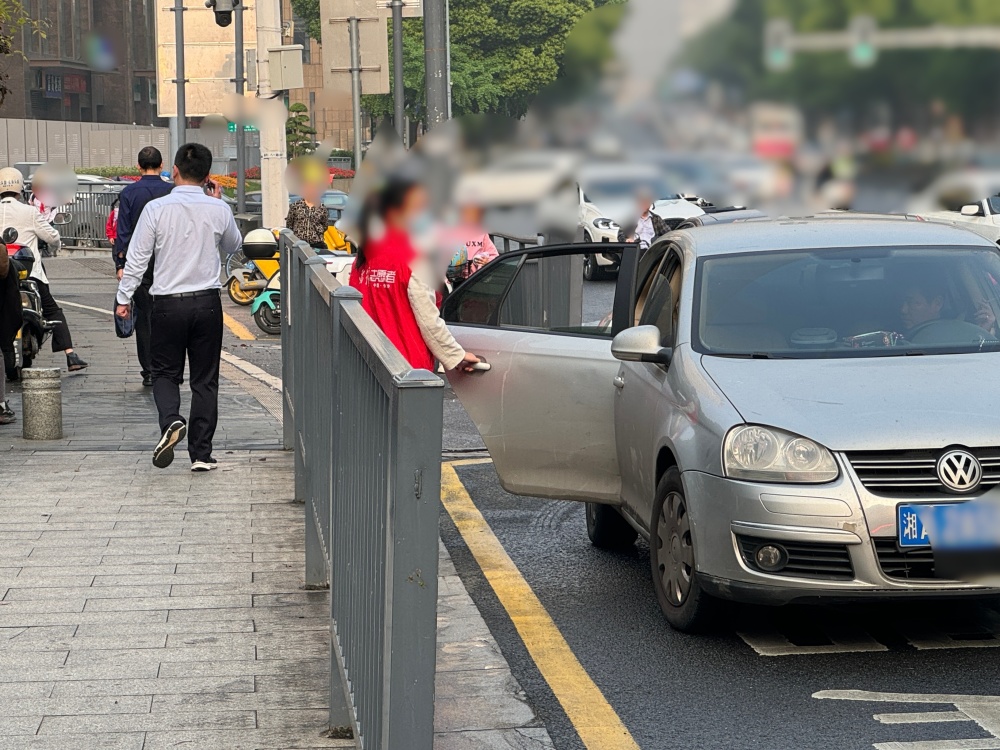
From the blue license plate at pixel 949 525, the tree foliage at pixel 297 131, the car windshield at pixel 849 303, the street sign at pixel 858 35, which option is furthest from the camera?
the street sign at pixel 858 35

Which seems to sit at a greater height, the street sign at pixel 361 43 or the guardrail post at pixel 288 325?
the street sign at pixel 361 43

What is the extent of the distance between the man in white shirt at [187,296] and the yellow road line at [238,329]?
8.32 m

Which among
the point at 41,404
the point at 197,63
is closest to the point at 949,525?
the point at 41,404

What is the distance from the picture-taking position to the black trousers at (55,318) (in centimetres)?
1359

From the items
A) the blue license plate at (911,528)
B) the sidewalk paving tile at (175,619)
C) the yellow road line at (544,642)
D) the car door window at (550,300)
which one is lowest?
the yellow road line at (544,642)

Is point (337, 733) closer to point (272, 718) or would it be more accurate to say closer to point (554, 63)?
point (272, 718)

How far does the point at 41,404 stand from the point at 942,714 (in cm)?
650

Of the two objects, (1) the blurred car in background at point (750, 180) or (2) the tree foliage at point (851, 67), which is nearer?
(1) the blurred car in background at point (750, 180)

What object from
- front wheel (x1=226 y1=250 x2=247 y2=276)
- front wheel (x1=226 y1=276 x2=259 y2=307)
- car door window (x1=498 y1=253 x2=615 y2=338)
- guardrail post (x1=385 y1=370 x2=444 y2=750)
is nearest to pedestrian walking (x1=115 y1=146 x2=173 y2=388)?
car door window (x1=498 y1=253 x2=615 y2=338)

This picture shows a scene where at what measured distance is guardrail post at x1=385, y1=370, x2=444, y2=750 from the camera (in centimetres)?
303

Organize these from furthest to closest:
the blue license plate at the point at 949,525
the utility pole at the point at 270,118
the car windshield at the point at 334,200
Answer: the car windshield at the point at 334,200, the utility pole at the point at 270,118, the blue license plate at the point at 949,525

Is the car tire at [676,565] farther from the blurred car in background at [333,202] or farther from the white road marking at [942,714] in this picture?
the blurred car in background at [333,202]

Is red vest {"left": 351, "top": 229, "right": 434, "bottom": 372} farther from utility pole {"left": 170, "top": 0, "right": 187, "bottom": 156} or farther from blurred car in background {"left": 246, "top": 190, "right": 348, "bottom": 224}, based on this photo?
utility pole {"left": 170, "top": 0, "right": 187, "bottom": 156}

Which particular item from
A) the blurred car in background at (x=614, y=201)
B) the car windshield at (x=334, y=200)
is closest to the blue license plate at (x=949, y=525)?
the blurred car in background at (x=614, y=201)
